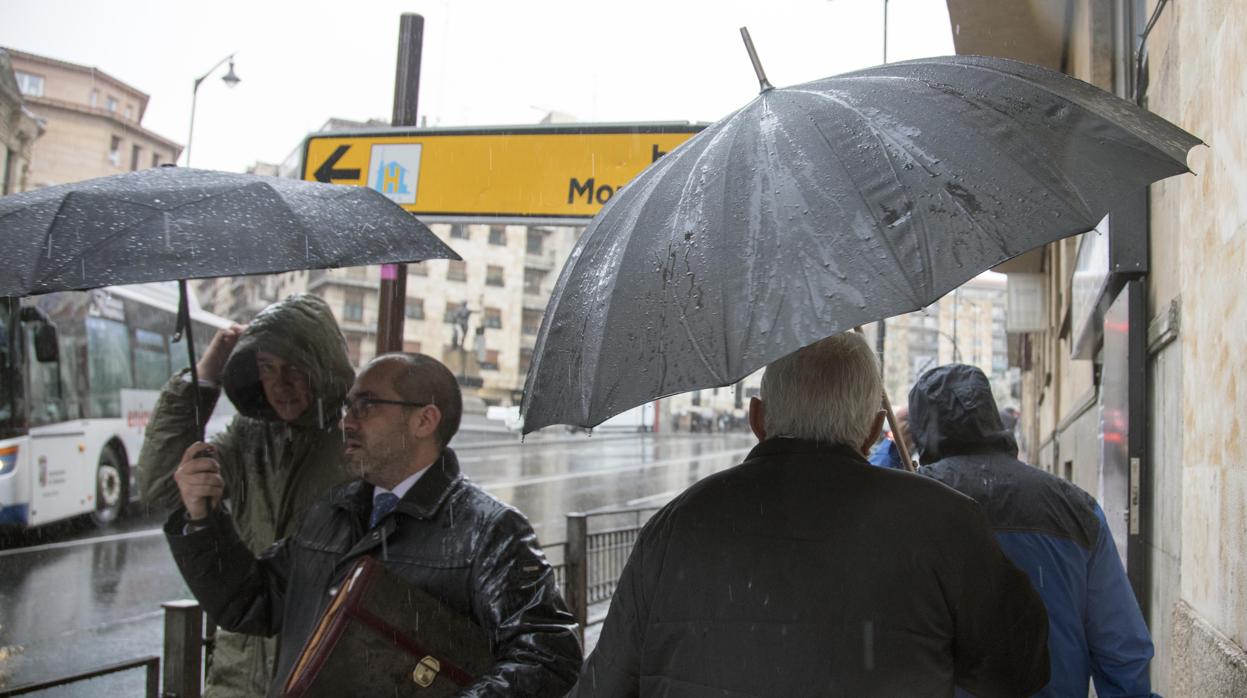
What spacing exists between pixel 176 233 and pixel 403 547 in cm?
94

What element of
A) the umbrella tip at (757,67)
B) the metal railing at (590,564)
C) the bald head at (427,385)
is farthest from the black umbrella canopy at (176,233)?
the metal railing at (590,564)

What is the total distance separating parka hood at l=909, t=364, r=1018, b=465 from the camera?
3.14 m

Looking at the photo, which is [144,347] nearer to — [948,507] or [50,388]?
[50,388]

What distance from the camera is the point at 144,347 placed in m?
17.3

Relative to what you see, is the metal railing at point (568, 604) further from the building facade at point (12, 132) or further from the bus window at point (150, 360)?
the building facade at point (12, 132)

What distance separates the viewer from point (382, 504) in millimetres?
2764

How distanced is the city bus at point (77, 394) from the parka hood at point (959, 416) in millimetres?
10177

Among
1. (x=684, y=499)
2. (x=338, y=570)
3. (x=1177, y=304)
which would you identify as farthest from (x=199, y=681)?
(x=1177, y=304)

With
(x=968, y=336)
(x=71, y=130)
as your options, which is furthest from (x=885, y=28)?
(x=968, y=336)

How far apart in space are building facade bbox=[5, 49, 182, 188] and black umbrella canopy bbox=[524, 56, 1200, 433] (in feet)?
221

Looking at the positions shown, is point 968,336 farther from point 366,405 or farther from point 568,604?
point 366,405

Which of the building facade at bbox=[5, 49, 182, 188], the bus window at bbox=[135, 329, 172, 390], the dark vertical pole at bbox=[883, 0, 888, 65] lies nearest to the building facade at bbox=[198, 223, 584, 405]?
the building facade at bbox=[5, 49, 182, 188]

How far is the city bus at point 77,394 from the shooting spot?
12641 millimetres

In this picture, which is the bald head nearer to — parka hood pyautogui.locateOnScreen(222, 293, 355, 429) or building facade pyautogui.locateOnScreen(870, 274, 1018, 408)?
parka hood pyautogui.locateOnScreen(222, 293, 355, 429)
